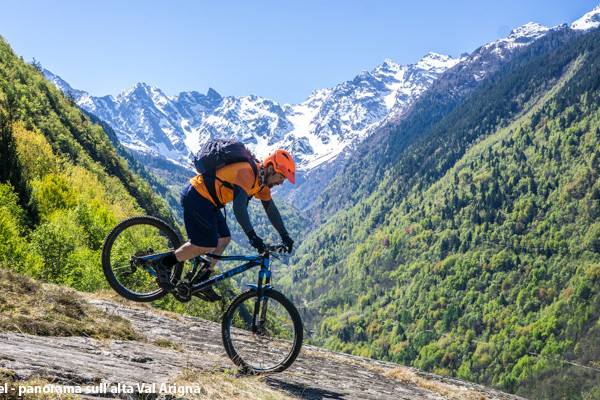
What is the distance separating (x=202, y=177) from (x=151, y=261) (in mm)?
2360

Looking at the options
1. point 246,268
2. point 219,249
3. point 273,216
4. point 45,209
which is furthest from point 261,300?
point 45,209

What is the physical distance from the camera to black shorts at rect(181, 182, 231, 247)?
906 cm

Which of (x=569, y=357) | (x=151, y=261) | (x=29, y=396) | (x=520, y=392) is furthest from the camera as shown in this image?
(x=569, y=357)

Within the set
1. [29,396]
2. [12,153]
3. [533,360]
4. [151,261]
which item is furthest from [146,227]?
[533,360]

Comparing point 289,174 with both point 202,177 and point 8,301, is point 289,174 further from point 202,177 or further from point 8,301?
point 8,301

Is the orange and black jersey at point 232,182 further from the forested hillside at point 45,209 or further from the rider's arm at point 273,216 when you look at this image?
the forested hillside at point 45,209

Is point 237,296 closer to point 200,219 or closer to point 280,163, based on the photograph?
point 200,219

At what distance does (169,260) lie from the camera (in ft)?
31.8

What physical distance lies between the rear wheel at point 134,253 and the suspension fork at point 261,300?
239 centimetres

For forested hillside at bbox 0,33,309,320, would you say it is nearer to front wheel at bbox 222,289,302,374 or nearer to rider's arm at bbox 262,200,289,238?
front wheel at bbox 222,289,302,374

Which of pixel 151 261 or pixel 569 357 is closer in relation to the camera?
pixel 151 261

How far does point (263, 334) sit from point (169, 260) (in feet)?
8.56

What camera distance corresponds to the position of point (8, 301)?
7711mm

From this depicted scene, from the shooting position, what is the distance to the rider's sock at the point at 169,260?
965 cm
